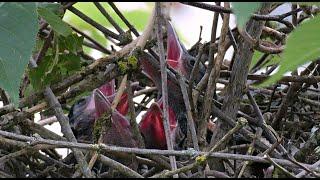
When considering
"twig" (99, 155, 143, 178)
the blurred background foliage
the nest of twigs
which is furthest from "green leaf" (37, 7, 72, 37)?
the blurred background foliage

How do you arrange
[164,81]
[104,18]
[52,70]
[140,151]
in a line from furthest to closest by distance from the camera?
[104,18] → [52,70] → [164,81] → [140,151]

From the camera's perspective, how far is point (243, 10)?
357mm

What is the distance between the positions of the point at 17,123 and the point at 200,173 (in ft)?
0.91

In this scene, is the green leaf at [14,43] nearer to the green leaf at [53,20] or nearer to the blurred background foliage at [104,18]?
the green leaf at [53,20]

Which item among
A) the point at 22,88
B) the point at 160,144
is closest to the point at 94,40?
the point at 22,88

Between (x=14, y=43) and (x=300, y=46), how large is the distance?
1.12ft

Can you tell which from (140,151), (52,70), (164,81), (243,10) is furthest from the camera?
(52,70)

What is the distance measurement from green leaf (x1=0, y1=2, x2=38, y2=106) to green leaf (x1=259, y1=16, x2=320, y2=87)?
308mm

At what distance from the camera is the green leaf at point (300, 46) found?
411 millimetres

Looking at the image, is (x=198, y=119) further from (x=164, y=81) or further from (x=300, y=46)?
(x=300, y=46)

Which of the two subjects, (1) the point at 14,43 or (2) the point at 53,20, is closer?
(1) the point at 14,43

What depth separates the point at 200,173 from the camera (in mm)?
688

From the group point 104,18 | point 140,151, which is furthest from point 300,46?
point 104,18

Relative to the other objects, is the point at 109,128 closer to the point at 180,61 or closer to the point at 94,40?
the point at 180,61
